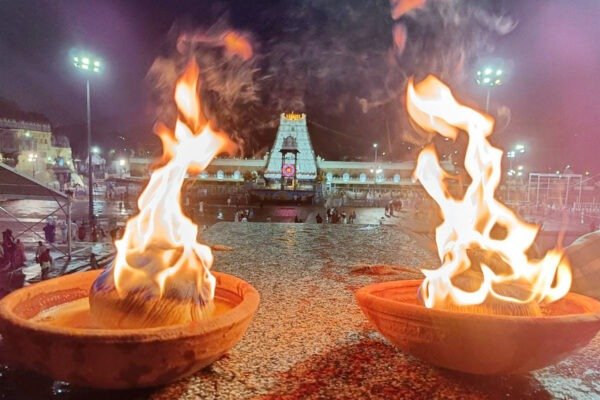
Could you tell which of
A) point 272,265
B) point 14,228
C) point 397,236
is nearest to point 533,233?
point 272,265

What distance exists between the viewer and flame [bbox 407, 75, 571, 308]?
3.03 meters

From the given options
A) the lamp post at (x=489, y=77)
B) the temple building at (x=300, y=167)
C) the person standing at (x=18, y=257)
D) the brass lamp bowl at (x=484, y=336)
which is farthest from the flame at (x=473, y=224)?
the temple building at (x=300, y=167)

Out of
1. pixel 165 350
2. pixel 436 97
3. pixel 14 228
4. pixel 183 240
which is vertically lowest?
pixel 14 228

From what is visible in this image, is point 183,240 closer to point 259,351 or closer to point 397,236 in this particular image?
point 259,351

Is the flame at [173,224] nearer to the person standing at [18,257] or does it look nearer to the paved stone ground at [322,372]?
the paved stone ground at [322,372]

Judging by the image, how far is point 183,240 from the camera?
3.26 meters

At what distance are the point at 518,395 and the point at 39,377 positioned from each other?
300 centimetres

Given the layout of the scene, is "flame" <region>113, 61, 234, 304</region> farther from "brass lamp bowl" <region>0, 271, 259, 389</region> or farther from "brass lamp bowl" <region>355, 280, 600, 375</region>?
"brass lamp bowl" <region>355, 280, 600, 375</region>

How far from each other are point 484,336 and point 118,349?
197 centimetres

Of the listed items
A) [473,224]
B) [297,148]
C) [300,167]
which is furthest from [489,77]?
[300,167]

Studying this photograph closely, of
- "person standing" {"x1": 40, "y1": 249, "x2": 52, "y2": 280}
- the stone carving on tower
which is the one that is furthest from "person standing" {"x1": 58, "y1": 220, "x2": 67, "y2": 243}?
the stone carving on tower

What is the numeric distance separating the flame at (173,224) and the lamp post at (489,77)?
15.5m

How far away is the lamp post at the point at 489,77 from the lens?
1656 cm

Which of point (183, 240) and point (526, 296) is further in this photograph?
point (183, 240)
